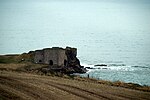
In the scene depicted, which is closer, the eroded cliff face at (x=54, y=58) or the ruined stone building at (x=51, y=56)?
the eroded cliff face at (x=54, y=58)

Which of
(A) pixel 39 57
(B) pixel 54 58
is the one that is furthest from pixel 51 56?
(A) pixel 39 57

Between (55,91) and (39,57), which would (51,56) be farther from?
(55,91)

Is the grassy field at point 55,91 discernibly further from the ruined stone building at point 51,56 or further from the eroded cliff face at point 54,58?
the ruined stone building at point 51,56

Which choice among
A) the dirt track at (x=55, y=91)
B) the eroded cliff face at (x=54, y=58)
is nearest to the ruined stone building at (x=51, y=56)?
the eroded cliff face at (x=54, y=58)

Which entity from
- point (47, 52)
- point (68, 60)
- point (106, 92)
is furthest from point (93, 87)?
point (68, 60)

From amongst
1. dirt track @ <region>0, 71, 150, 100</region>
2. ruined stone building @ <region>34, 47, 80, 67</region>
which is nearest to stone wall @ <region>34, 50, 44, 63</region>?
ruined stone building @ <region>34, 47, 80, 67</region>

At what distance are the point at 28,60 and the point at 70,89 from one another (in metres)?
44.9

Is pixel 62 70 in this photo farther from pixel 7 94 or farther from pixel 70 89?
pixel 7 94

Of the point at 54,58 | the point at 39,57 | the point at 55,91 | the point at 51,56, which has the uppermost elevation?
the point at 51,56

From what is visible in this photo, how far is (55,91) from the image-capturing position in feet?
98.0

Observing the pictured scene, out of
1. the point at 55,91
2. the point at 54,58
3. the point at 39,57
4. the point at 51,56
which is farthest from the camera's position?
the point at 39,57

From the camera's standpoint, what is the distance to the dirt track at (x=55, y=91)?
90.1 ft

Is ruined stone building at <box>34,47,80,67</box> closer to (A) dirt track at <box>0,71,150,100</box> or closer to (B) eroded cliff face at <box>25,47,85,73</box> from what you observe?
(B) eroded cliff face at <box>25,47,85,73</box>

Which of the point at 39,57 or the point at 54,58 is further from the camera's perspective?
the point at 39,57
